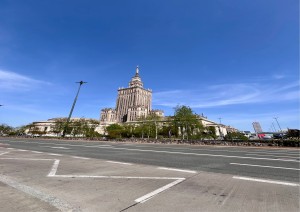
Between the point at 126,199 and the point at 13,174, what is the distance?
4942 mm

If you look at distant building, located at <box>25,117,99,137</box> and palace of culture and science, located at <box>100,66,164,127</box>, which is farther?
palace of culture and science, located at <box>100,66,164,127</box>

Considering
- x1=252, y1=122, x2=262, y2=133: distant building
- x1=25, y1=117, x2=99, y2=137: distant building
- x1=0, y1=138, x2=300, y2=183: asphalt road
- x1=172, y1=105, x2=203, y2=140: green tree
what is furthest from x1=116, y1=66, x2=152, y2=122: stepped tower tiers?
x1=0, y1=138, x2=300, y2=183: asphalt road

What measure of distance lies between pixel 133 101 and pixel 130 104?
4472mm

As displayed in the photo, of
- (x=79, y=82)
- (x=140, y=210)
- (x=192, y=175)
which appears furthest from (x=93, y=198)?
(x=79, y=82)

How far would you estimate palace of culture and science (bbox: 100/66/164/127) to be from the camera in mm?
169650

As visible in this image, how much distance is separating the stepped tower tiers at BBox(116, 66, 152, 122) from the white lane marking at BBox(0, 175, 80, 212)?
156 metres

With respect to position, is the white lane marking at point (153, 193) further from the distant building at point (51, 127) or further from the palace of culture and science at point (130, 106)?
the palace of culture and science at point (130, 106)

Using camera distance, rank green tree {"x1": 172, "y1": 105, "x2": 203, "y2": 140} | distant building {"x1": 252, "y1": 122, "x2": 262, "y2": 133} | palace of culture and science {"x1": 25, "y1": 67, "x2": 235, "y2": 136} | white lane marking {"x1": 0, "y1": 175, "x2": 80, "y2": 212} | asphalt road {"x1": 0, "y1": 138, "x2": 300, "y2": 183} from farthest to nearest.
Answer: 1. palace of culture and science {"x1": 25, "y1": 67, "x2": 235, "y2": 136}
2. distant building {"x1": 252, "y1": 122, "x2": 262, "y2": 133}
3. green tree {"x1": 172, "y1": 105, "x2": 203, "y2": 140}
4. asphalt road {"x1": 0, "y1": 138, "x2": 300, "y2": 183}
5. white lane marking {"x1": 0, "y1": 175, "x2": 80, "y2": 212}

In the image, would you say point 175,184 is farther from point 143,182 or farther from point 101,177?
point 101,177

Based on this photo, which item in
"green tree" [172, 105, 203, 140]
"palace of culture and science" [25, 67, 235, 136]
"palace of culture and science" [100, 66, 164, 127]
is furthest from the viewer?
"palace of culture and science" [100, 66, 164, 127]

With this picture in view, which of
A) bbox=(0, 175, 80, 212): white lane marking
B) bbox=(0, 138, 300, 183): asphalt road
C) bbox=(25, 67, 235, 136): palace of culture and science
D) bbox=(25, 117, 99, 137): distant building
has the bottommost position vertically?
bbox=(0, 175, 80, 212): white lane marking

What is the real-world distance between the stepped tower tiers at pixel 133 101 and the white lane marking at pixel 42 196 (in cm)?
15641

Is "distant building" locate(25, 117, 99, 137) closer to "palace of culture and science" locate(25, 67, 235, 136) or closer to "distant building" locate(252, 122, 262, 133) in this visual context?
"palace of culture and science" locate(25, 67, 235, 136)

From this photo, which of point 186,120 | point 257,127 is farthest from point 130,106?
point 186,120
